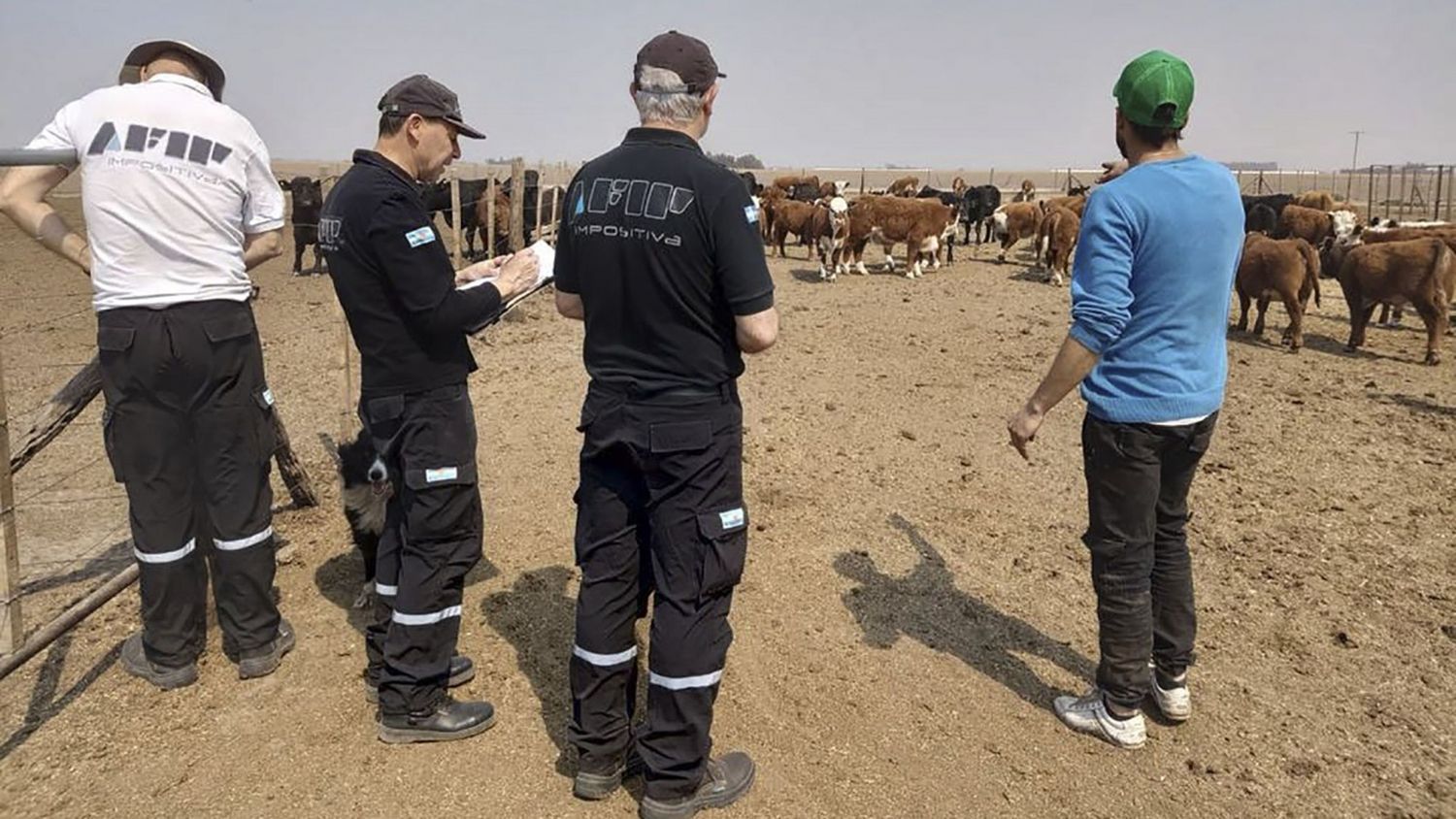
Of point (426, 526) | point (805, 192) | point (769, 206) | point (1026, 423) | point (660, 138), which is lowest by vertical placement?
point (426, 526)

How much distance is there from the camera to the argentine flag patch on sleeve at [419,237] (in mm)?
2814

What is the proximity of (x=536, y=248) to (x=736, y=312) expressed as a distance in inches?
39.5

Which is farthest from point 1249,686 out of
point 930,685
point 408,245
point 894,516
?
point 408,245

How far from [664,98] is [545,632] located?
93.6 inches

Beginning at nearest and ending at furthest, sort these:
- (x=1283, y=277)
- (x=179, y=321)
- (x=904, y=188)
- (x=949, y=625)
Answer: (x=179, y=321)
(x=949, y=625)
(x=1283, y=277)
(x=904, y=188)

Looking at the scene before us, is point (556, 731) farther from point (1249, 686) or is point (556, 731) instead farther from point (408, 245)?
point (1249, 686)

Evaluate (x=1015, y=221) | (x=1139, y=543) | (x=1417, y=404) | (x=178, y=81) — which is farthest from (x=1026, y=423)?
(x=1015, y=221)

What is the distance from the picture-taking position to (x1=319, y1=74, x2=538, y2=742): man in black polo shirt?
9.33 feet

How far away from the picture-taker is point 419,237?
283 cm

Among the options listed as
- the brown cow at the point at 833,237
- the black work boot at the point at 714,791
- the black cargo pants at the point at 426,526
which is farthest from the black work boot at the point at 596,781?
the brown cow at the point at 833,237

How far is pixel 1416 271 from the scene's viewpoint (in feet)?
32.6

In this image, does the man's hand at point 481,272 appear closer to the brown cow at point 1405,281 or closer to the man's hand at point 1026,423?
the man's hand at point 1026,423

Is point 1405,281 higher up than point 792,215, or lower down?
lower down

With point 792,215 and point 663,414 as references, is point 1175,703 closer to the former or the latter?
point 663,414
